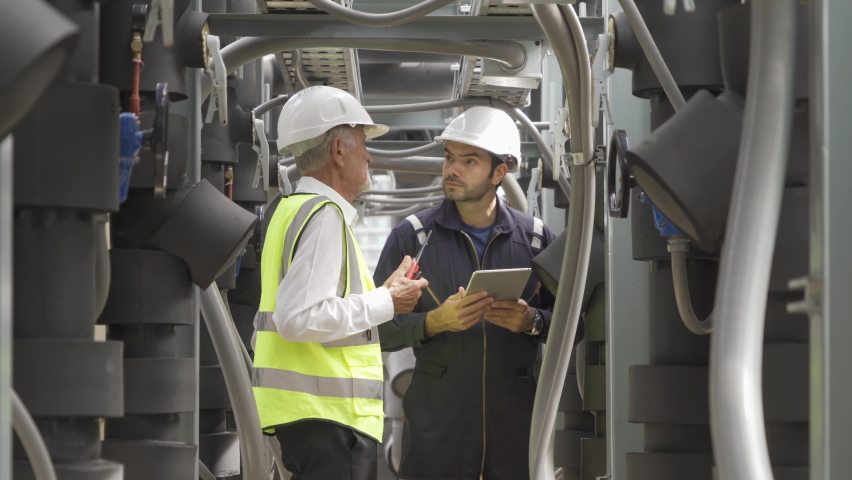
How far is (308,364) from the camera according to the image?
256cm

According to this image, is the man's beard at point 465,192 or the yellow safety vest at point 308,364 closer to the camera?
the yellow safety vest at point 308,364

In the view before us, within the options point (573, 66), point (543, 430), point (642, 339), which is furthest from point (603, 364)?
point (573, 66)

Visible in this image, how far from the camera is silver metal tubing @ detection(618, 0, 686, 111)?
2.00m

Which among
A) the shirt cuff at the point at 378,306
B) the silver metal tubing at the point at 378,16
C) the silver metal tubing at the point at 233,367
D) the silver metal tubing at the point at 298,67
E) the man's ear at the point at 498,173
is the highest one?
the silver metal tubing at the point at 298,67

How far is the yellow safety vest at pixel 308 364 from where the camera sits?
2506mm

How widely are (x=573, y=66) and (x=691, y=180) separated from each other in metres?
0.68

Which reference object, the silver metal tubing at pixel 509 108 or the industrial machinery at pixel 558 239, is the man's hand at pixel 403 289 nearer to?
the industrial machinery at pixel 558 239

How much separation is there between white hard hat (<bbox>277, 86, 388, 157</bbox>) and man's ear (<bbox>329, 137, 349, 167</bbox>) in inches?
1.7

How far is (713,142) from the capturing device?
177 cm

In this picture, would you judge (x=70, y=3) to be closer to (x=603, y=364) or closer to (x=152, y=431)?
(x=152, y=431)

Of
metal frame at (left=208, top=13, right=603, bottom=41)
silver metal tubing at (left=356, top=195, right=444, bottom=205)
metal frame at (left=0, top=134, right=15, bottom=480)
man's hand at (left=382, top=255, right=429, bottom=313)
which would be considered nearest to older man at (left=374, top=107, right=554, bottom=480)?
man's hand at (left=382, top=255, right=429, bottom=313)

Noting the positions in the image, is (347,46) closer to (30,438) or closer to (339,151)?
(339,151)

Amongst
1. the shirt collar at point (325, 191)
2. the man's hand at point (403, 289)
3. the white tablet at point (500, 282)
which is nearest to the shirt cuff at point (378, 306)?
the man's hand at point (403, 289)

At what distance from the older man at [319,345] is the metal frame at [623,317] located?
66cm
